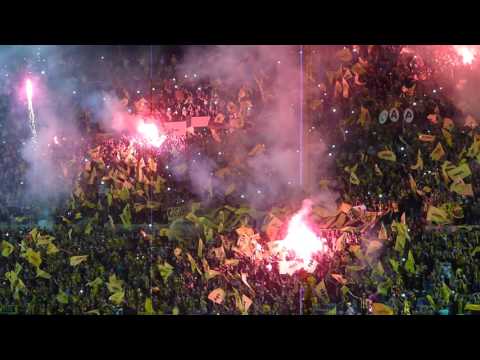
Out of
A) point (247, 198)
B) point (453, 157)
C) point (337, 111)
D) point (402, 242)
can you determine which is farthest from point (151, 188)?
point (453, 157)

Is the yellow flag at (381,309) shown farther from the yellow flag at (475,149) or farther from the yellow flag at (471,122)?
the yellow flag at (471,122)

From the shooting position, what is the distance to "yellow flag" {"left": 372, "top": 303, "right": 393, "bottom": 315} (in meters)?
4.45

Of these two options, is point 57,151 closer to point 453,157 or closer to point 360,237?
point 360,237

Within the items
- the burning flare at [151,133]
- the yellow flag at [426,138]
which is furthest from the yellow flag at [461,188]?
the burning flare at [151,133]

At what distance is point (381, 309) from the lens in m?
4.45

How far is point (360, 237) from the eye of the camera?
4477 mm

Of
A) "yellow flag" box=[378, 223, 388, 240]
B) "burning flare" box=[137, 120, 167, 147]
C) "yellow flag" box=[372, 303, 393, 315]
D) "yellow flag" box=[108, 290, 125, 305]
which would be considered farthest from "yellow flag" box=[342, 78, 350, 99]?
"yellow flag" box=[108, 290, 125, 305]

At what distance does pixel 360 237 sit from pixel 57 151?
7.28ft

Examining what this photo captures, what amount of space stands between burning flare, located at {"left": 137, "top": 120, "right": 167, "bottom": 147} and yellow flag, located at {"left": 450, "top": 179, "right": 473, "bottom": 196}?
2.00m

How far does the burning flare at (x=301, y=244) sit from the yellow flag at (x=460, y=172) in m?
0.95

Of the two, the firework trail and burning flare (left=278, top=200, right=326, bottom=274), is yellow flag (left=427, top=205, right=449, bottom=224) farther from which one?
the firework trail

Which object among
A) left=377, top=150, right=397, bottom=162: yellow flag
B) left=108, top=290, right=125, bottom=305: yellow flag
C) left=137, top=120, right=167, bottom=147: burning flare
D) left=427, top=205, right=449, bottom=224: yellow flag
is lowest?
left=108, top=290, right=125, bottom=305: yellow flag

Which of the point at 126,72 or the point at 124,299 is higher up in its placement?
the point at 126,72

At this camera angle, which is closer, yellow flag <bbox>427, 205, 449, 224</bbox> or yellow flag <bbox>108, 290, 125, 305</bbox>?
yellow flag <bbox>427, 205, 449, 224</bbox>
